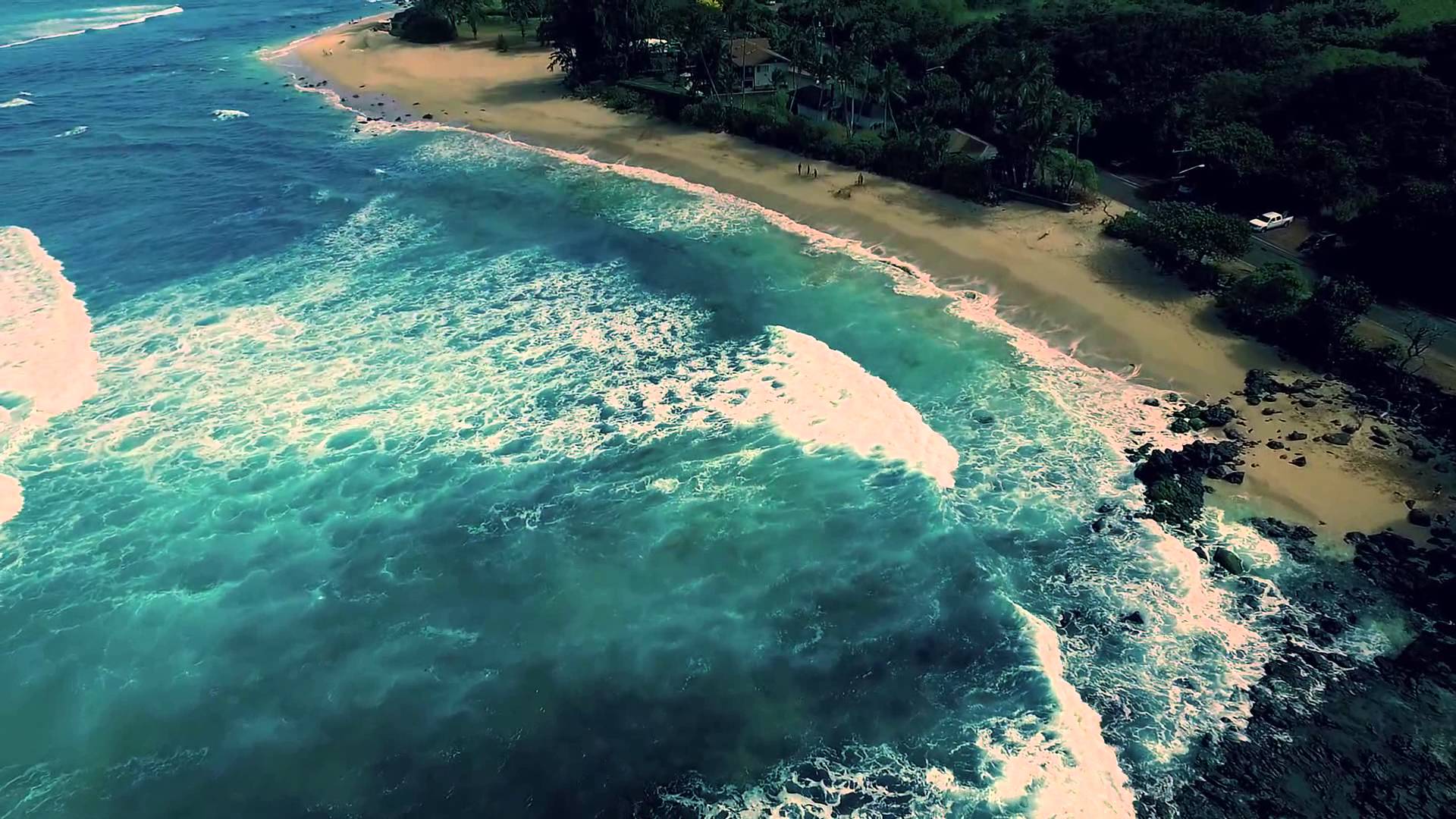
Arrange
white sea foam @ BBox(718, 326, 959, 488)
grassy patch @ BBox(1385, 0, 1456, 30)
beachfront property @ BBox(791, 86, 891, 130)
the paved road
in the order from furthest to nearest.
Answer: beachfront property @ BBox(791, 86, 891, 130)
grassy patch @ BBox(1385, 0, 1456, 30)
the paved road
white sea foam @ BBox(718, 326, 959, 488)

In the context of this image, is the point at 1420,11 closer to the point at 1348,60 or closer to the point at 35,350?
the point at 1348,60

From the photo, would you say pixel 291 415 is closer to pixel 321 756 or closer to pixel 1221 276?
pixel 321 756

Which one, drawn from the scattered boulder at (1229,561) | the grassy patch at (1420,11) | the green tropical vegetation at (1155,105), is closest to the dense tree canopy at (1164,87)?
the green tropical vegetation at (1155,105)

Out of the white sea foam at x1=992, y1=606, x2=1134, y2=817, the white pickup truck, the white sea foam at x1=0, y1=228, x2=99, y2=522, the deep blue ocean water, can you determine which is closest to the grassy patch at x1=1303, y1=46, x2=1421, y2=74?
the white pickup truck

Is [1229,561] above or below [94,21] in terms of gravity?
below

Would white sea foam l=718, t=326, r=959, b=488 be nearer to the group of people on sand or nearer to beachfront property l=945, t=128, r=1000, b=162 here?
the group of people on sand

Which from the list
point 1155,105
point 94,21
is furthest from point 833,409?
point 94,21
